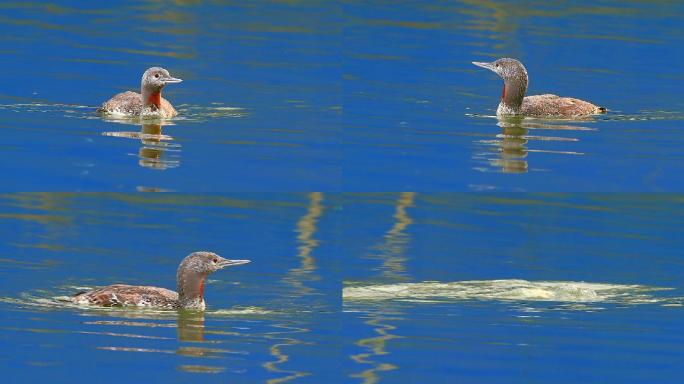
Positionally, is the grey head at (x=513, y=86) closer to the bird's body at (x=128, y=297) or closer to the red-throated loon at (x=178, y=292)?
the red-throated loon at (x=178, y=292)

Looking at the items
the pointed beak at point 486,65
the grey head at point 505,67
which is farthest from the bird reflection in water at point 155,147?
the grey head at point 505,67

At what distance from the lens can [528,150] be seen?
16.2 metres

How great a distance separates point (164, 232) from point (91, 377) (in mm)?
3980

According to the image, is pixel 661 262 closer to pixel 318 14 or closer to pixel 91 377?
pixel 91 377

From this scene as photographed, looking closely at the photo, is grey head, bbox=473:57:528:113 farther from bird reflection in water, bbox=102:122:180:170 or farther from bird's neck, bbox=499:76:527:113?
bird reflection in water, bbox=102:122:180:170

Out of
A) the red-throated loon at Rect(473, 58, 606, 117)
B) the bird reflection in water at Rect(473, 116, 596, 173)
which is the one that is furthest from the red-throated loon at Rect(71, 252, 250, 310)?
the red-throated loon at Rect(473, 58, 606, 117)

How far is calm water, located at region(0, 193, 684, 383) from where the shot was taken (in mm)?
13180

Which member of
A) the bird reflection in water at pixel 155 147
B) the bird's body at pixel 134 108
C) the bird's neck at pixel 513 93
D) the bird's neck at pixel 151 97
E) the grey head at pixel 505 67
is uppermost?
the grey head at pixel 505 67

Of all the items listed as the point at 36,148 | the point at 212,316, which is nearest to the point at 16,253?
the point at 36,148

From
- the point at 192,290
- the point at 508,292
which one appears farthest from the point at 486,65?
the point at 192,290

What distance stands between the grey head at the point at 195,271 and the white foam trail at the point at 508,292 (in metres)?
0.94

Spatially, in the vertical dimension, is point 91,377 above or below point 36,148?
below

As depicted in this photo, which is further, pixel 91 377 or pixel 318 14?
pixel 318 14

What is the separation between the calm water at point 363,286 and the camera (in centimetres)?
1318
